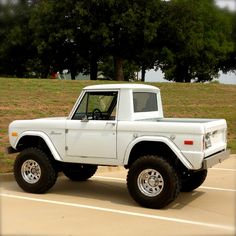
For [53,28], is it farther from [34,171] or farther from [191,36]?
[34,171]

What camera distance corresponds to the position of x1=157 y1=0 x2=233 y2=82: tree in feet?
124

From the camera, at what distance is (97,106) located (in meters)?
7.47

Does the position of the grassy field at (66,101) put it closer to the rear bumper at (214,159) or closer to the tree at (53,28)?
the rear bumper at (214,159)

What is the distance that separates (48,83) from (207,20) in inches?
1064

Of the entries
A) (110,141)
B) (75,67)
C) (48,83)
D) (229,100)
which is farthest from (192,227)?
(75,67)

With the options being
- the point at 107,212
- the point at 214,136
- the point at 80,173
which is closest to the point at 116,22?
the point at 80,173

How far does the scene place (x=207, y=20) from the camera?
148 ft

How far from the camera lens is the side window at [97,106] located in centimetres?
729

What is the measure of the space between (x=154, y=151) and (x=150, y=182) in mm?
483

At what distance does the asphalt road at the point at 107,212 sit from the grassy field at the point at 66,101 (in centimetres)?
400

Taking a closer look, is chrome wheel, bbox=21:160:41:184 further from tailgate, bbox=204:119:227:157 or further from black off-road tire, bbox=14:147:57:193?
tailgate, bbox=204:119:227:157

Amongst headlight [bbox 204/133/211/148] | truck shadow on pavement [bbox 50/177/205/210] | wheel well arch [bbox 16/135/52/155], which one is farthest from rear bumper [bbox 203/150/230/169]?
wheel well arch [bbox 16/135/52/155]

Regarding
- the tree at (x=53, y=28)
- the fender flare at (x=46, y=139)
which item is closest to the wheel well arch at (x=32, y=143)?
the fender flare at (x=46, y=139)

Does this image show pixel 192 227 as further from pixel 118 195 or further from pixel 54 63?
pixel 54 63
